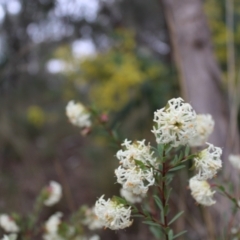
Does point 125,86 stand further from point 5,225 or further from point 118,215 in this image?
point 118,215

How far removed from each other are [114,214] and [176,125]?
0.12m

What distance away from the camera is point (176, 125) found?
436 mm

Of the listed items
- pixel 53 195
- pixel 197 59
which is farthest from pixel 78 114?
pixel 197 59

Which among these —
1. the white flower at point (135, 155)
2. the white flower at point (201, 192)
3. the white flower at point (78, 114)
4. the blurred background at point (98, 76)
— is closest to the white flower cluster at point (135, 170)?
the white flower at point (135, 155)

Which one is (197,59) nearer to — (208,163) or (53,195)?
(53,195)

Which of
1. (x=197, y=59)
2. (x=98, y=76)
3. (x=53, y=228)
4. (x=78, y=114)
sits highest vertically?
(x=98, y=76)

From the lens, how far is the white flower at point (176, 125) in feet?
1.42

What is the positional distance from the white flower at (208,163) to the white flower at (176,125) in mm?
43

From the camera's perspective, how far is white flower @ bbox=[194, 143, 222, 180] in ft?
1.53

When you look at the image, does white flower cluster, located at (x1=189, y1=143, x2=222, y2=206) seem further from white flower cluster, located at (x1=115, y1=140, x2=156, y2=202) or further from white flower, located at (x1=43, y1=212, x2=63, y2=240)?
white flower, located at (x1=43, y1=212, x2=63, y2=240)

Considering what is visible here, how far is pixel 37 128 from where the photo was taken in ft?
12.1

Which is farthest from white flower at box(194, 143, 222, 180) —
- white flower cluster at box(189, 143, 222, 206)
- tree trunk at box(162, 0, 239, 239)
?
tree trunk at box(162, 0, 239, 239)

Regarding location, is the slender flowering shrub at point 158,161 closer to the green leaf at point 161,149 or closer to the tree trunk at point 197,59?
the green leaf at point 161,149

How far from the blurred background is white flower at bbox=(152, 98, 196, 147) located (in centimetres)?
79
